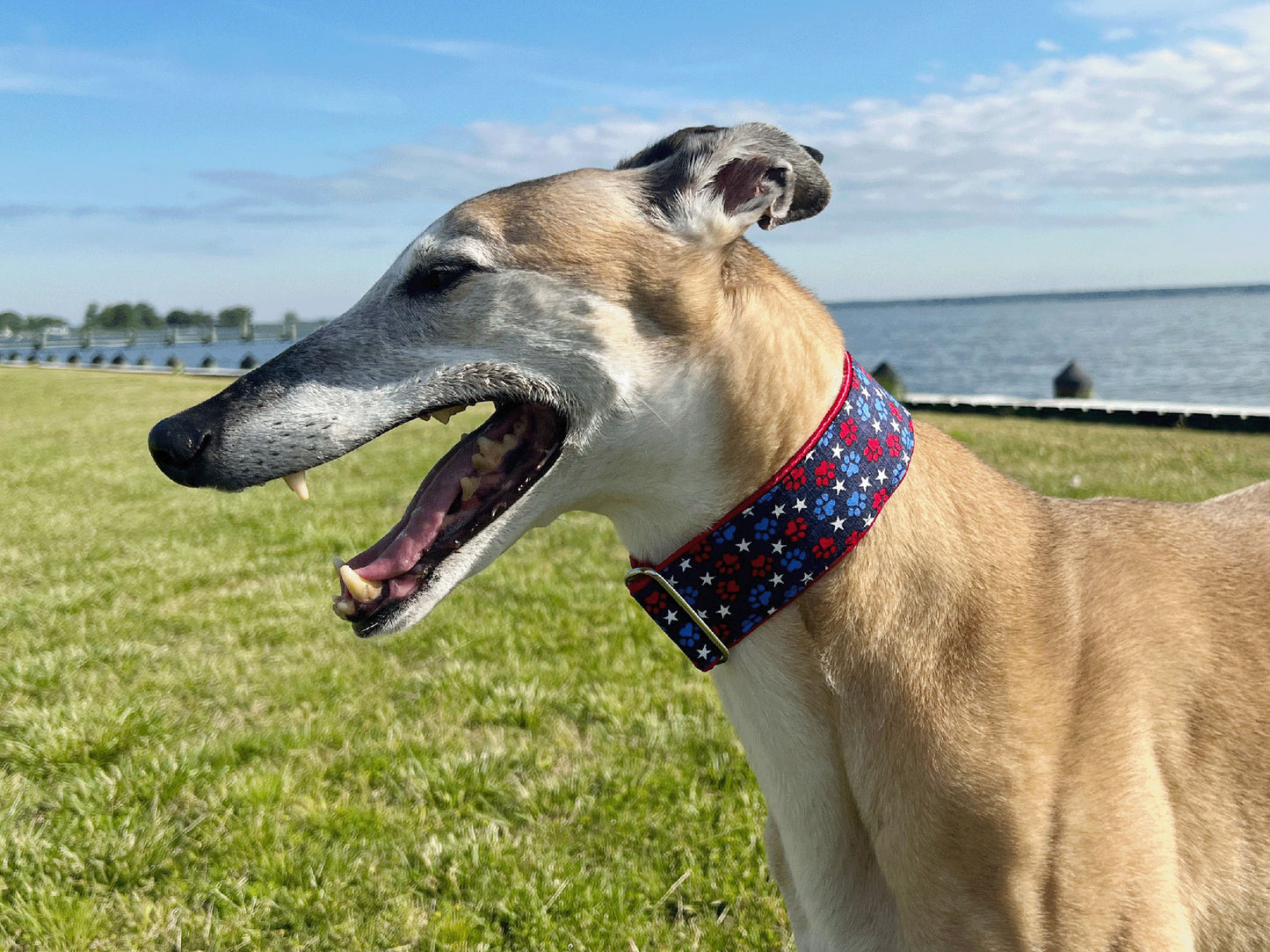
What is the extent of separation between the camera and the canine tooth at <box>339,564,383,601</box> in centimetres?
220

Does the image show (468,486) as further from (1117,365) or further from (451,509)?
(1117,365)

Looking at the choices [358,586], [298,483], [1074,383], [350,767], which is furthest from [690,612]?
[1074,383]

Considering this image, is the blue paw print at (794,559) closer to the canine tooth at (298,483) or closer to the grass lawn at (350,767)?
the canine tooth at (298,483)

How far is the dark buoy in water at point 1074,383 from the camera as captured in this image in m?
19.3

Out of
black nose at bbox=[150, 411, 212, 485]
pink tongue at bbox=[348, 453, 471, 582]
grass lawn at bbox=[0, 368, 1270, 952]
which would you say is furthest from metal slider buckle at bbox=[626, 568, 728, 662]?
grass lawn at bbox=[0, 368, 1270, 952]

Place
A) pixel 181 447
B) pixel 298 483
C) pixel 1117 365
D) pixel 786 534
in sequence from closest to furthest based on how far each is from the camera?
pixel 786 534, pixel 181 447, pixel 298 483, pixel 1117 365

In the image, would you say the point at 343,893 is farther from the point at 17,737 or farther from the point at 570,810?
the point at 17,737

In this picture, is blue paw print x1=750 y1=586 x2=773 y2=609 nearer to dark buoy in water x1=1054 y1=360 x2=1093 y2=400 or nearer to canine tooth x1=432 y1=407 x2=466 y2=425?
canine tooth x1=432 y1=407 x2=466 y2=425

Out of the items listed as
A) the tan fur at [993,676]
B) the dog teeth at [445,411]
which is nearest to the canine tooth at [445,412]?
the dog teeth at [445,411]

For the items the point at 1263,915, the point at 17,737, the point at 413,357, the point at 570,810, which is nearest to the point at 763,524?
the point at 413,357

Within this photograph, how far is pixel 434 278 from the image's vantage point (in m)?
2.37

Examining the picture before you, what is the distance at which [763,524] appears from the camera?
6.72ft

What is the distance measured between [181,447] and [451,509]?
0.61 m

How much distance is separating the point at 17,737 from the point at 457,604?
2.69 meters
